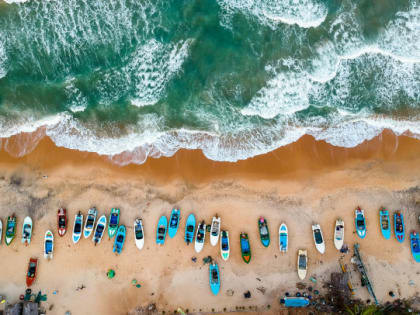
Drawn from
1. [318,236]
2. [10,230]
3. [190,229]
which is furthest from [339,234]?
[10,230]

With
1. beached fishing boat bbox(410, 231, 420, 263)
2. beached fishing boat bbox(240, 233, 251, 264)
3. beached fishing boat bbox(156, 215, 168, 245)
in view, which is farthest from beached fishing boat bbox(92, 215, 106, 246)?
beached fishing boat bbox(410, 231, 420, 263)

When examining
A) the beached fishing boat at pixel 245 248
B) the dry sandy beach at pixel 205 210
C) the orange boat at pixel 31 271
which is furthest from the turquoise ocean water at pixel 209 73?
the orange boat at pixel 31 271

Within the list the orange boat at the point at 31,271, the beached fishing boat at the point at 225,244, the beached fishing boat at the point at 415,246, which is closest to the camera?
the orange boat at the point at 31,271

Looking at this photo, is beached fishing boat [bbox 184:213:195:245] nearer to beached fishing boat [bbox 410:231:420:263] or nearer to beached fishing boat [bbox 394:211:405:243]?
beached fishing boat [bbox 394:211:405:243]

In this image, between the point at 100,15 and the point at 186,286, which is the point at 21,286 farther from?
the point at 100,15

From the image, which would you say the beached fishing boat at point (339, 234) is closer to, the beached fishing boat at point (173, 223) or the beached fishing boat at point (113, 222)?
the beached fishing boat at point (173, 223)
